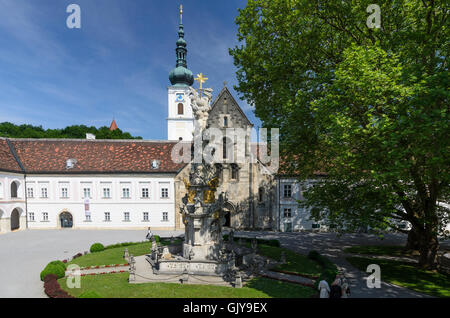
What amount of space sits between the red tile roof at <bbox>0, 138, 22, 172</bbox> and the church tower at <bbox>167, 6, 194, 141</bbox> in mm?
32272

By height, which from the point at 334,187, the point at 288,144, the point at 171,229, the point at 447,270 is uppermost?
the point at 288,144

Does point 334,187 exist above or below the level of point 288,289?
above

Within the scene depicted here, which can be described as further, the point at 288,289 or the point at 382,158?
the point at 288,289

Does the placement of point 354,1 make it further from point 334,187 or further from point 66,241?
point 66,241

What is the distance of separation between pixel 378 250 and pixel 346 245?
305 cm

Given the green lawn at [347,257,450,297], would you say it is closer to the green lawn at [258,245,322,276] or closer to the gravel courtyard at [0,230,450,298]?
the gravel courtyard at [0,230,450,298]

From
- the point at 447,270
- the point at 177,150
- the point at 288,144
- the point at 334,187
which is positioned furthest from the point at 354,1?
the point at 177,150

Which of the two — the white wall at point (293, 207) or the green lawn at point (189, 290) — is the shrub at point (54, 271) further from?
the white wall at point (293, 207)

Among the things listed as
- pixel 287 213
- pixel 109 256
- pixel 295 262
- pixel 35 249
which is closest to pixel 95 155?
pixel 35 249

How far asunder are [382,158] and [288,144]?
22.0 ft

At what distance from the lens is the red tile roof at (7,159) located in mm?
31459

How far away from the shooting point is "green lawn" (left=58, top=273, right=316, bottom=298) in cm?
1207

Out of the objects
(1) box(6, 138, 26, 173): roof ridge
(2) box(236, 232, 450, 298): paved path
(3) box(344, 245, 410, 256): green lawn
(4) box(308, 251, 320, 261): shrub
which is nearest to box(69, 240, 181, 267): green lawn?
(2) box(236, 232, 450, 298): paved path
